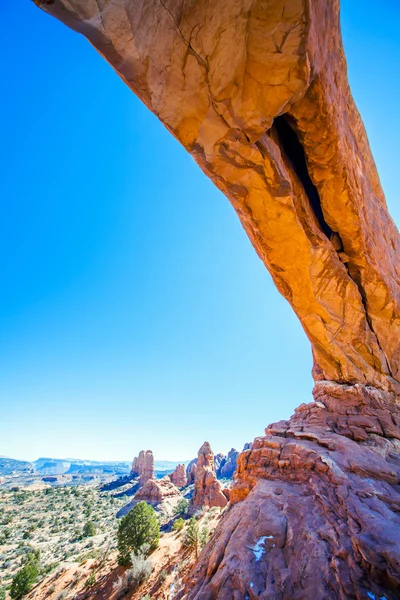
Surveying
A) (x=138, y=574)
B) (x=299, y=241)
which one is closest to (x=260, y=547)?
(x=299, y=241)

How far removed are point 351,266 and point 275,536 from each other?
1022cm

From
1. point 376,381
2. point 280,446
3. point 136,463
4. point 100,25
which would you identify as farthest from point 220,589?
point 136,463

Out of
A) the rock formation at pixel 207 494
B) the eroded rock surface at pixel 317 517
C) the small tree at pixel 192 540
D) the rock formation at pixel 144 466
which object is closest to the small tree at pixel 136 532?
the small tree at pixel 192 540

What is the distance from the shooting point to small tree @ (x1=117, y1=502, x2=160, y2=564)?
63.0 feet

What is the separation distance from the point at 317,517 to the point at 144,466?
3470 inches

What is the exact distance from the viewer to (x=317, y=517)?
5891 mm

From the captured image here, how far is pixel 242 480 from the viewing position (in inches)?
347

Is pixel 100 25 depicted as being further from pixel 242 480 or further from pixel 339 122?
pixel 242 480

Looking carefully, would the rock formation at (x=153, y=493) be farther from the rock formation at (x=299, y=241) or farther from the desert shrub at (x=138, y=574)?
the rock formation at (x=299, y=241)

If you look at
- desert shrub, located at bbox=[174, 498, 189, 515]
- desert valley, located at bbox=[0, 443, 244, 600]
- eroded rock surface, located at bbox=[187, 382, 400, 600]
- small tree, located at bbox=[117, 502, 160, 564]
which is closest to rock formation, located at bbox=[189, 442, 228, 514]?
desert valley, located at bbox=[0, 443, 244, 600]

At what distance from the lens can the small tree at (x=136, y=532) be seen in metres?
19.2

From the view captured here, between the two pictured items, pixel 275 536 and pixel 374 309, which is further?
pixel 374 309

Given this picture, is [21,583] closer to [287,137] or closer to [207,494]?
[207,494]

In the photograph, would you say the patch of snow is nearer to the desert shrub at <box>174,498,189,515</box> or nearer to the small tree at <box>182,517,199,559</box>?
the small tree at <box>182,517,199,559</box>
